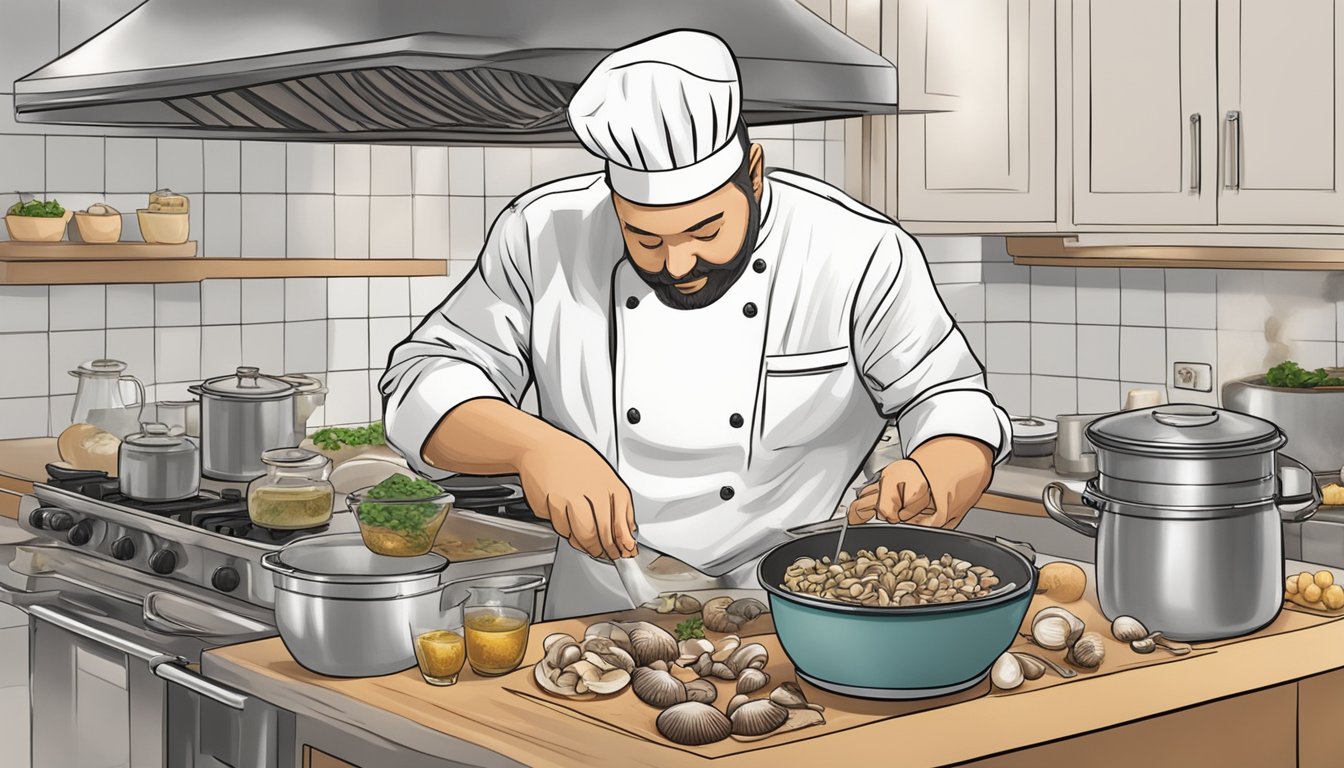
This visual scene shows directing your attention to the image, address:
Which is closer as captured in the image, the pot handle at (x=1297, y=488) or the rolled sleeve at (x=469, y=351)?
the pot handle at (x=1297, y=488)

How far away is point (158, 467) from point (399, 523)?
0.89 metres

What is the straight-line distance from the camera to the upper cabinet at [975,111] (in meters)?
3.30

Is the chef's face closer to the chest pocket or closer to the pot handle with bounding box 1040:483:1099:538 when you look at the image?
the chest pocket

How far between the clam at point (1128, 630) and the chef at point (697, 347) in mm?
352

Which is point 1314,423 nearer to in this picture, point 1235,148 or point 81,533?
point 1235,148

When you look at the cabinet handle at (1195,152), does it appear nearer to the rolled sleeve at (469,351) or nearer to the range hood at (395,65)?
the range hood at (395,65)

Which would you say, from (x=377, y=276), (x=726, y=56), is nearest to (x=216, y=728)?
(x=726, y=56)

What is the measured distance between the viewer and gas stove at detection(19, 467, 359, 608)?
7.27 feet

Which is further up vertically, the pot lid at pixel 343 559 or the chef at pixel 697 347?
the chef at pixel 697 347

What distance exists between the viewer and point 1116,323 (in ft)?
11.8

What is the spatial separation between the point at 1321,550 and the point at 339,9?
1.95 meters

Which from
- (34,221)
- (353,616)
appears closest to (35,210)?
(34,221)

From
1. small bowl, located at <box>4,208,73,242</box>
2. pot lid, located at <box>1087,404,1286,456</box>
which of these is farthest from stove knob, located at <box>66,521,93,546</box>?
pot lid, located at <box>1087,404,1286,456</box>

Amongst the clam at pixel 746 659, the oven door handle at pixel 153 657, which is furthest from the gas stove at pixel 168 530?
the clam at pixel 746 659
